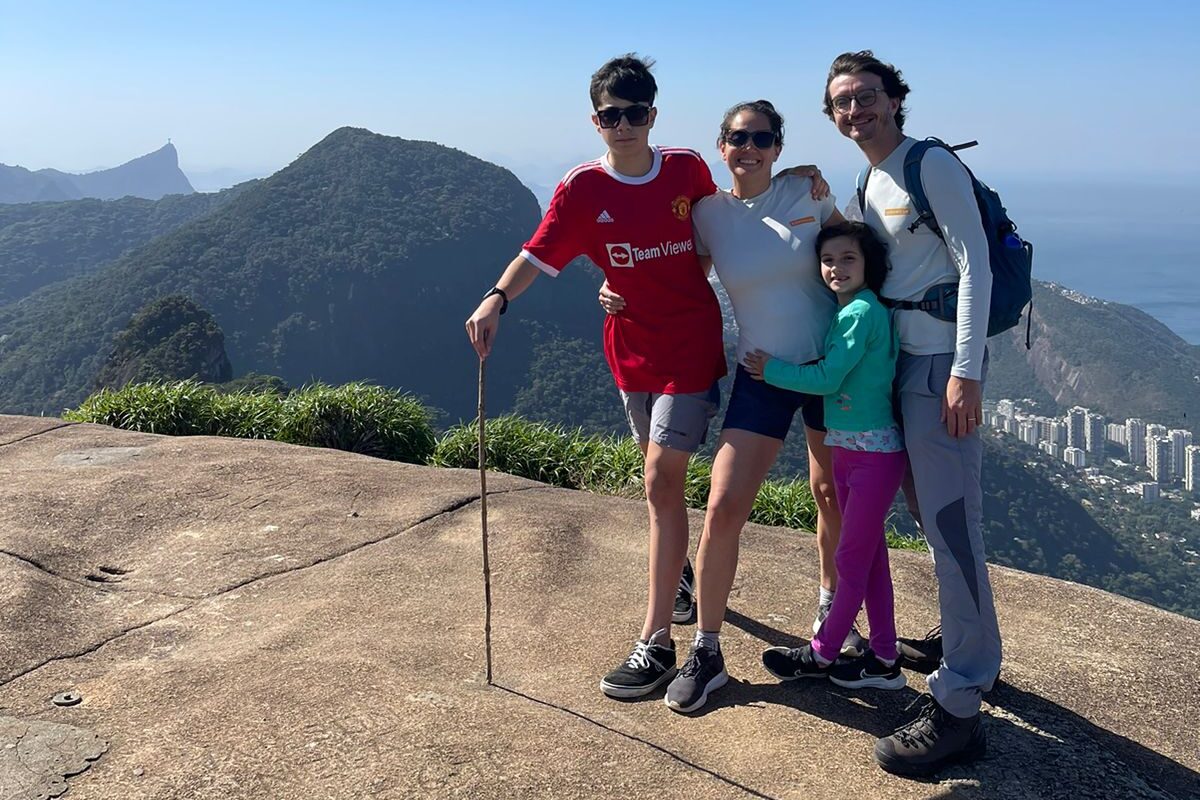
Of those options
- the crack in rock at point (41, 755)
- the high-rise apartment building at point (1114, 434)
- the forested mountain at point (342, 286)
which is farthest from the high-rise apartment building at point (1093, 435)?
the crack in rock at point (41, 755)

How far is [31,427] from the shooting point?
7270mm

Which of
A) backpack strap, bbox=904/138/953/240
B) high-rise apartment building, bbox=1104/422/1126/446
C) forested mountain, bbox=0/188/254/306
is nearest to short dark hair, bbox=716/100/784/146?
backpack strap, bbox=904/138/953/240

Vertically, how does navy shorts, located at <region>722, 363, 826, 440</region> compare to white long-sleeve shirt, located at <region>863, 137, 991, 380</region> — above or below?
below

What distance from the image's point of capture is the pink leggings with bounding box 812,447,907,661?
3.12 meters

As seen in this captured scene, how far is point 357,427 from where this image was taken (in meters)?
8.32

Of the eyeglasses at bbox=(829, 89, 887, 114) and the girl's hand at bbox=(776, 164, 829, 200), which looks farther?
the girl's hand at bbox=(776, 164, 829, 200)

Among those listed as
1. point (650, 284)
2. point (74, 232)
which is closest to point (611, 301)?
point (650, 284)

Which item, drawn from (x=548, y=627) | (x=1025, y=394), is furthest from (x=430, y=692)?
(x=1025, y=394)

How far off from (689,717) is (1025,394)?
87.4m

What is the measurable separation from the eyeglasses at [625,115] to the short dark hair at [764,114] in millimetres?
266

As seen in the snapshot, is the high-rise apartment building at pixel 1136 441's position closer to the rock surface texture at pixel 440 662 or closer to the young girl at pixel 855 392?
the rock surface texture at pixel 440 662

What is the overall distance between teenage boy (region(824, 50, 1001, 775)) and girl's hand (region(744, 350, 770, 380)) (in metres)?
0.43

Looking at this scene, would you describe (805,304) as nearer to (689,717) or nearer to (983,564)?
(983,564)

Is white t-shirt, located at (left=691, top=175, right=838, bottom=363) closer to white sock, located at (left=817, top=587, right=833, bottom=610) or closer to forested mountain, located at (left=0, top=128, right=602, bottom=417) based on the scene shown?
Answer: white sock, located at (left=817, top=587, right=833, bottom=610)
